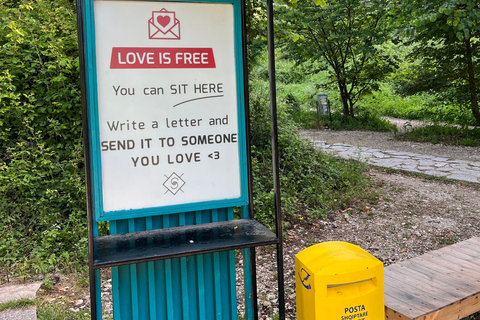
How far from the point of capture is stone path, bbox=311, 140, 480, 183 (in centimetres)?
778

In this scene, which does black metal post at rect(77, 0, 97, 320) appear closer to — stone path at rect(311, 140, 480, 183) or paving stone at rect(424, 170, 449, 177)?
stone path at rect(311, 140, 480, 183)

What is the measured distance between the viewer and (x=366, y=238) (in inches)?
202

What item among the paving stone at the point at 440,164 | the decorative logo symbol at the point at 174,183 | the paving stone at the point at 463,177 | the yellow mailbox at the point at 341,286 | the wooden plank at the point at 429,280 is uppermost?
the decorative logo symbol at the point at 174,183

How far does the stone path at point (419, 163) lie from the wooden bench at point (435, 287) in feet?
15.2

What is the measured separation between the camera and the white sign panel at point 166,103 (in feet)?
7.75

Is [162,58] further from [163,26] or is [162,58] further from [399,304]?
[399,304]

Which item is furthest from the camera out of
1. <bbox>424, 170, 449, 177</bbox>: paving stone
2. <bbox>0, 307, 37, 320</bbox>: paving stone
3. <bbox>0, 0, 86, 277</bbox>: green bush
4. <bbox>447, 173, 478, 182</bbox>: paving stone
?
<bbox>424, 170, 449, 177</bbox>: paving stone

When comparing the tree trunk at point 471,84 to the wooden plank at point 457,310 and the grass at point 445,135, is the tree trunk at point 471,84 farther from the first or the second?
the wooden plank at point 457,310

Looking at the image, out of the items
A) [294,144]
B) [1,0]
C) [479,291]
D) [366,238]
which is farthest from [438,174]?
[1,0]

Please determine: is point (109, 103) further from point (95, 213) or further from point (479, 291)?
point (479, 291)

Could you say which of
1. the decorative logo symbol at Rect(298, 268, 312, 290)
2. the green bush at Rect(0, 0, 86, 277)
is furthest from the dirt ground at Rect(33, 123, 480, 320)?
the decorative logo symbol at Rect(298, 268, 312, 290)

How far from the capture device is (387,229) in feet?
17.6

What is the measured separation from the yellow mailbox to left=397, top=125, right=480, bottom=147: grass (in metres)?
9.47

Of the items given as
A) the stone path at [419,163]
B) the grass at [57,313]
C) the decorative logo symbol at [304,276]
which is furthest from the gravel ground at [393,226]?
the grass at [57,313]
